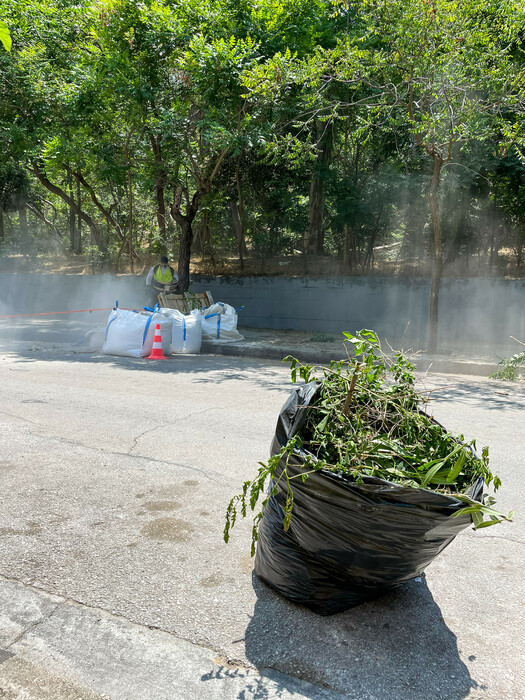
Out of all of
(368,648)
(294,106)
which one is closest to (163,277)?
(294,106)

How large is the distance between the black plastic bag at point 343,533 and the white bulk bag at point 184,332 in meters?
8.40

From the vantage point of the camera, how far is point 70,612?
270 centimetres

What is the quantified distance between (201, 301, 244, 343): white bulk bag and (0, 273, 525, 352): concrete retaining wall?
12.0 feet

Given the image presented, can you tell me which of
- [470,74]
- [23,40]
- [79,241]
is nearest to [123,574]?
[470,74]

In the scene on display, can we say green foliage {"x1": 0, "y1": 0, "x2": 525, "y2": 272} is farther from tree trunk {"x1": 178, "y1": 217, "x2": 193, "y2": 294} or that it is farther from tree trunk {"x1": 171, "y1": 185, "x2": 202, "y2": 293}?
tree trunk {"x1": 178, "y1": 217, "x2": 193, "y2": 294}

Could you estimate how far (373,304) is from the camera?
48.6 feet

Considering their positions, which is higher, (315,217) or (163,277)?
(315,217)

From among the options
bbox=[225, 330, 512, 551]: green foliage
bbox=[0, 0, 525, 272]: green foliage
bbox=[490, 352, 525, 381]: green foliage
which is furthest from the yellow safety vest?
bbox=[225, 330, 512, 551]: green foliage

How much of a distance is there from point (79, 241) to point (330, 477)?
85.8ft

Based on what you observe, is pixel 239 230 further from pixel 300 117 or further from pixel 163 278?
pixel 300 117

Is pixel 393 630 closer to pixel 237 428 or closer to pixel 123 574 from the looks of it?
pixel 123 574

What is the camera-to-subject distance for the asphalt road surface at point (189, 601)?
7.48 ft

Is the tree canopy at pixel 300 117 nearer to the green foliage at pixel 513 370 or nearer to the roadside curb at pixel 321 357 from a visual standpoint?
the roadside curb at pixel 321 357

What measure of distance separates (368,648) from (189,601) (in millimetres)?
851
